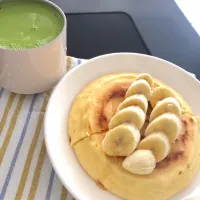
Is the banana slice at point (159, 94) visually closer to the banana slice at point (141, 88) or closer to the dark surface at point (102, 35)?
the banana slice at point (141, 88)

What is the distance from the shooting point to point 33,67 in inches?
32.2

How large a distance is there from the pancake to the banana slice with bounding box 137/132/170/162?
32mm

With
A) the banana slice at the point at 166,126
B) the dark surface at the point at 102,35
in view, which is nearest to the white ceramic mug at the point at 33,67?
the dark surface at the point at 102,35

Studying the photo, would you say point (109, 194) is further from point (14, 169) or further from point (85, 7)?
point (85, 7)

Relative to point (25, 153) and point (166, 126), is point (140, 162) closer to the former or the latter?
point (166, 126)

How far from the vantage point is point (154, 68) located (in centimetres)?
92

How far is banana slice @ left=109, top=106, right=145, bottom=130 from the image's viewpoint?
0.69 m

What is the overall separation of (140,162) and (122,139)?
51mm

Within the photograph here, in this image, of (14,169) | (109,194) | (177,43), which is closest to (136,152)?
(109,194)

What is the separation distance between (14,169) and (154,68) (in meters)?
0.40

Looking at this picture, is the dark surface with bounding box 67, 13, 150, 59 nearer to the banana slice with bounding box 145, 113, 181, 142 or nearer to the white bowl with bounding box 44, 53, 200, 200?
the white bowl with bounding box 44, 53, 200, 200

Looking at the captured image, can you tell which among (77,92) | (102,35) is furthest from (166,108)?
(102,35)

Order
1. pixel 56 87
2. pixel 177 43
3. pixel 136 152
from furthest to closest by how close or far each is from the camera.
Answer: pixel 177 43, pixel 56 87, pixel 136 152

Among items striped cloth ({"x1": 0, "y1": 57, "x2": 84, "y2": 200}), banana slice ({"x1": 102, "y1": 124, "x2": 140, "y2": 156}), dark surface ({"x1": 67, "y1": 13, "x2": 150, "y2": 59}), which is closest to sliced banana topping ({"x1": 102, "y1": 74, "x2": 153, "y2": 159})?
banana slice ({"x1": 102, "y1": 124, "x2": 140, "y2": 156})
